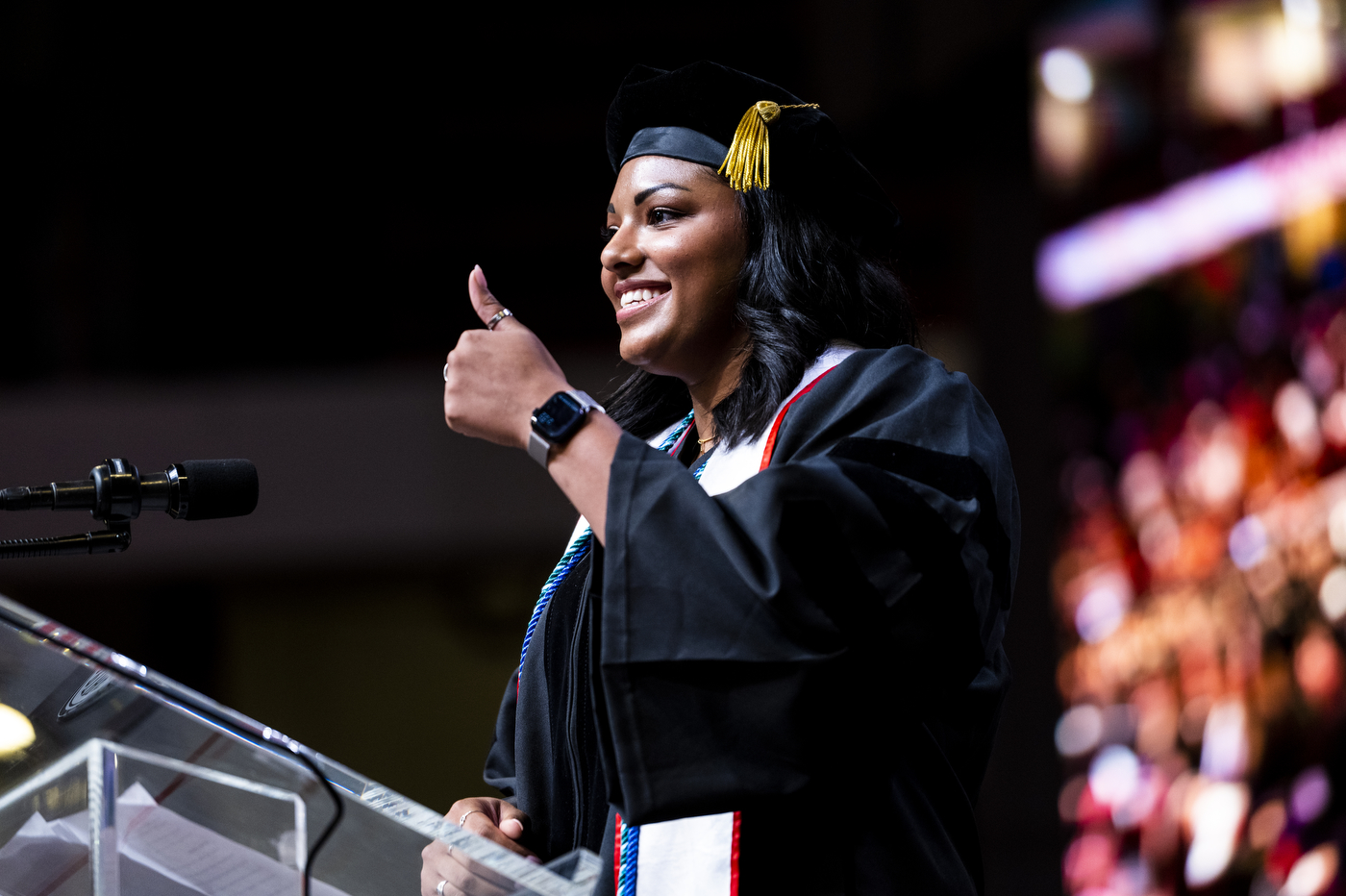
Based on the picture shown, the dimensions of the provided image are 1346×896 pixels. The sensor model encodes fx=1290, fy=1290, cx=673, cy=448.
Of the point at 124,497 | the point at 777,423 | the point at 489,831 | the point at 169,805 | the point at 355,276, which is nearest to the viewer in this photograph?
the point at 169,805

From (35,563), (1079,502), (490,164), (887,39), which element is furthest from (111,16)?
(1079,502)

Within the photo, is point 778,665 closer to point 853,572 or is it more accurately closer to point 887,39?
point 853,572

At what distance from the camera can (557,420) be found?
1203 mm

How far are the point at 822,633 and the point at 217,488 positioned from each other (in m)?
0.59

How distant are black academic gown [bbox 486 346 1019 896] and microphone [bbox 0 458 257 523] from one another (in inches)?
14.3

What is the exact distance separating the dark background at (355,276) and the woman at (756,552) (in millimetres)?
3230

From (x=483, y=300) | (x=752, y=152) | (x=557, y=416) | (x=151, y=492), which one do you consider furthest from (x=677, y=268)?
(x=151, y=492)

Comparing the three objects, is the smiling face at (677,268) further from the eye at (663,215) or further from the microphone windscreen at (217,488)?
the microphone windscreen at (217,488)

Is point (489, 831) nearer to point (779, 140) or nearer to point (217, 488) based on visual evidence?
point (217, 488)

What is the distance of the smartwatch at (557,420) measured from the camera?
1198 mm

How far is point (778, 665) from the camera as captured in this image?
109cm

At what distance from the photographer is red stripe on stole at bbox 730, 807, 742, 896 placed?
1208 mm

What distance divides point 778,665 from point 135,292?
5.08 meters

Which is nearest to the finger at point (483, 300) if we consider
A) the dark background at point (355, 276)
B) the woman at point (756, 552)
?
the woman at point (756, 552)
